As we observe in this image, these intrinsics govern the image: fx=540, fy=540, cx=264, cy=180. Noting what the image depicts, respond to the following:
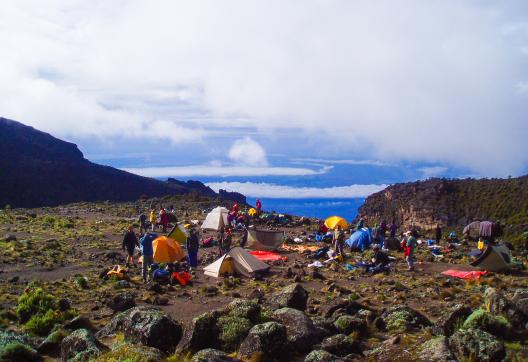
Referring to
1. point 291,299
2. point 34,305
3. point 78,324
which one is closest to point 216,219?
point 34,305

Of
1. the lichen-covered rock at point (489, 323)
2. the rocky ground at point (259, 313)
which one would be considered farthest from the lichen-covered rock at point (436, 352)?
the lichen-covered rock at point (489, 323)

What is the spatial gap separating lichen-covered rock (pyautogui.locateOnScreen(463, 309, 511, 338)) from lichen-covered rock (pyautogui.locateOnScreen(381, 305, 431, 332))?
158cm

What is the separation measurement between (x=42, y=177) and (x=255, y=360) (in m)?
78.1

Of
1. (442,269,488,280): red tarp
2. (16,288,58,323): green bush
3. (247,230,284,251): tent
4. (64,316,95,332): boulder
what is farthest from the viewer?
(247,230,284,251): tent

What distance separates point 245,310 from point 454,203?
49185 mm

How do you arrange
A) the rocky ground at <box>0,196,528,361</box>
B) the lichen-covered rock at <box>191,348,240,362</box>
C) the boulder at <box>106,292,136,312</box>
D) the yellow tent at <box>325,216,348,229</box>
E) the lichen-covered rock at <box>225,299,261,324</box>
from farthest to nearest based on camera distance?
the yellow tent at <box>325,216,348,229</box> → the boulder at <box>106,292,136,312</box> → the lichen-covered rock at <box>225,299,261,324</box> → the rocky ground at <box>0,196,528,361</box> → the lichen-covered rock at <box>191,348,240,362</box>

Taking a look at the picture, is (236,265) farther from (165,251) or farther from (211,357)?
(211,357)

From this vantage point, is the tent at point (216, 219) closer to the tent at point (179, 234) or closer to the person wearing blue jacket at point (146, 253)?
the tent at point (179, 234)

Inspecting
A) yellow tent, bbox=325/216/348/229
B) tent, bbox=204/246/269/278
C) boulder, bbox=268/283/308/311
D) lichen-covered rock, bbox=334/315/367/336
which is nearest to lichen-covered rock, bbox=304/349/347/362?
lichen-covered rock, bbox=334/315/367/336

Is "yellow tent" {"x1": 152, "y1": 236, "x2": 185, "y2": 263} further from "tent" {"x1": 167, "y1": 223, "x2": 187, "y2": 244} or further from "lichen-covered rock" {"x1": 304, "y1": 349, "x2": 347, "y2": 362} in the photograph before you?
"lichen-covered rock" {"x1": 304, "y1": 349, "x2": 347, "y2": 362}

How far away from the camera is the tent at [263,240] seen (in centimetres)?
2606

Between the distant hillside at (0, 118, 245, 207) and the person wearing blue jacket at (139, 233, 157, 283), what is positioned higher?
the distant hillside at (0, 118, 245, 207)

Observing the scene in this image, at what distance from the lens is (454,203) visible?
55594 millimetres

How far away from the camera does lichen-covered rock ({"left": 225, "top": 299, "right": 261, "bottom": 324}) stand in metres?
10.6
